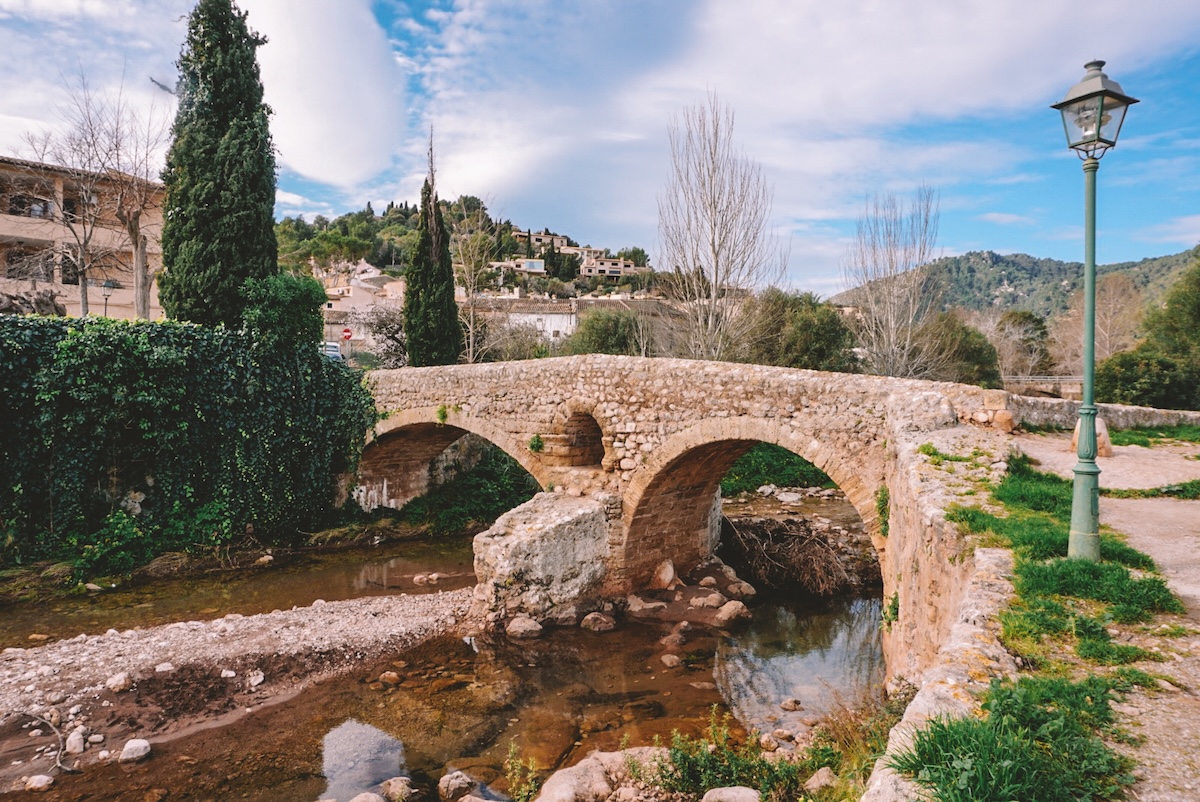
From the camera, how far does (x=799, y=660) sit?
10125mm

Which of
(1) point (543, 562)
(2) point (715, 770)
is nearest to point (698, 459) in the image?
(1) point (543, 562)

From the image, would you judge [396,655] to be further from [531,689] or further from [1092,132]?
[1092,132]

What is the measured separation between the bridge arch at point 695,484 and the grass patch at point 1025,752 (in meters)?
5.99

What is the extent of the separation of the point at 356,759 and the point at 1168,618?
23.9 ft

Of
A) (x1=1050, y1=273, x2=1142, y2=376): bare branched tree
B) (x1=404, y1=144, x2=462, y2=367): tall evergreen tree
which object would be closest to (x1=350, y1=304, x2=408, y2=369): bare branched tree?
(x1=404, y1=144, x2=462, y2=367): tall evergreen tree

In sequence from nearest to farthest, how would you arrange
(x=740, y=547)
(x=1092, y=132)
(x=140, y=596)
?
1. (x=1092, y=132)
2. (x=140, y=596)
3. (x=740, y=547)

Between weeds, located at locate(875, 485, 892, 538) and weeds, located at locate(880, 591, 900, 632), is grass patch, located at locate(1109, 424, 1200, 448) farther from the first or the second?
weeds, located at locate(880, 591, 900, 632)

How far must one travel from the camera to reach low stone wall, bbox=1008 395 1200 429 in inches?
365

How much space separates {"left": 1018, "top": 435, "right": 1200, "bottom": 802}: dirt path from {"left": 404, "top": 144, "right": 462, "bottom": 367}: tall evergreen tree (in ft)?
55.9

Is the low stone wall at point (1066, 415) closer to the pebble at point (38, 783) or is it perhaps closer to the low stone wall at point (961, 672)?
the low stone wall at point (961, 672)

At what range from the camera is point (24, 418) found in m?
12.5

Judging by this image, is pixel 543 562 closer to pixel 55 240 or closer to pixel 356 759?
pixel 356 759

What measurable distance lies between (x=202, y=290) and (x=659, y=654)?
12384 mm

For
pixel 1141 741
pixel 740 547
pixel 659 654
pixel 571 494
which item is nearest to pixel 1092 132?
pixel 1141 741
